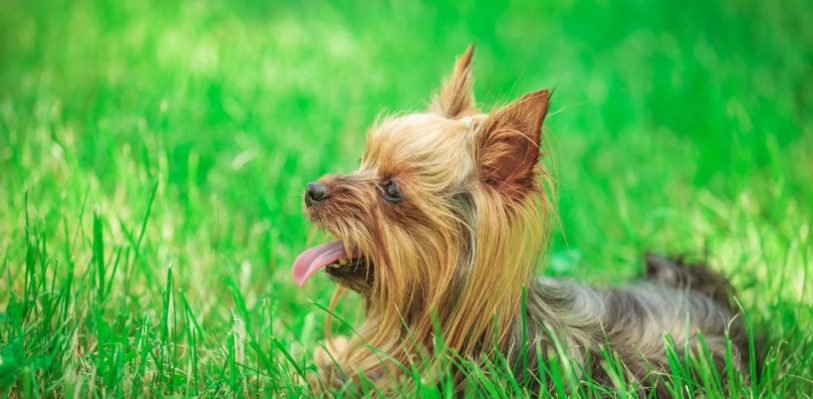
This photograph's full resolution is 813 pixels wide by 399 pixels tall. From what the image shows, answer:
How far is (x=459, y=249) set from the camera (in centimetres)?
217

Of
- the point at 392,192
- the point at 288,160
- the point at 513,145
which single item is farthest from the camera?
the point at 288,160

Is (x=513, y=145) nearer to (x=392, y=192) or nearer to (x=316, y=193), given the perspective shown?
(x=392, y=192)

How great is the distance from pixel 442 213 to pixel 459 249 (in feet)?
0.40

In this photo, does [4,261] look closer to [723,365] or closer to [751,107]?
[723,365]

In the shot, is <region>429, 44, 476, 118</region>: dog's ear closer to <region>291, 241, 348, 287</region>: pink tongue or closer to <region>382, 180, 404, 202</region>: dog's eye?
<region>382, 180, 404, 202</region>: dog's eye

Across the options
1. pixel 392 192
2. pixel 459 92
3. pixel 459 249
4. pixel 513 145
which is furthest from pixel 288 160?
pixel 513 145

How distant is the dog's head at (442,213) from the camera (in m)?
2.12

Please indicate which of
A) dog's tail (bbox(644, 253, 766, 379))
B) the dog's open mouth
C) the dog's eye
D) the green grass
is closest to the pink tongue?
the dog's open mouth

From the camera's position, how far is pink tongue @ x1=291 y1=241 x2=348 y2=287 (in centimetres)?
227

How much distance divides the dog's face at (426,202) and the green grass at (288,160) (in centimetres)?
21

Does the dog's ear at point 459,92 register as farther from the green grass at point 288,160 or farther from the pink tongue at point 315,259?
the pink tongue at point 315,259

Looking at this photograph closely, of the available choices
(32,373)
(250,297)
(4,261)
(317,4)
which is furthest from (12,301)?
(317,4)

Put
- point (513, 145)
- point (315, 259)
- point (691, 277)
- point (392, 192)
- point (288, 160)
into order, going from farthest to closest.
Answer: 1. point (288, 160)
2. point (691, 277)
3. point (315, 259)
4. point (392, 192)
5. point (513, 145)

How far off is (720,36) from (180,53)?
168 inches
